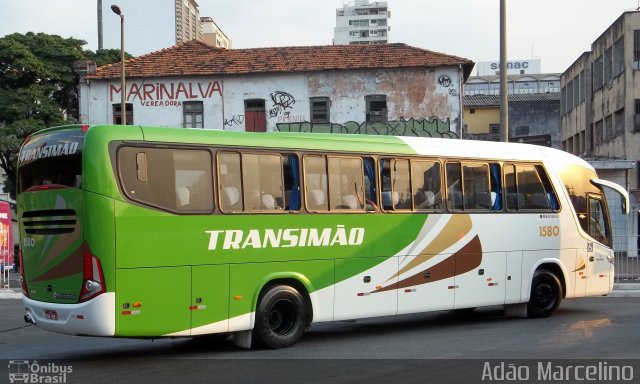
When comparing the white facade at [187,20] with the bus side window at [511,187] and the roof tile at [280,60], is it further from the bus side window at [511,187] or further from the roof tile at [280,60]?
the bus side window at [511,187]

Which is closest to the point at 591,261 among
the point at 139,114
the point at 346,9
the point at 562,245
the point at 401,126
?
the point at 562,245

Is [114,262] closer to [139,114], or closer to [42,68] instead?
[139,114]

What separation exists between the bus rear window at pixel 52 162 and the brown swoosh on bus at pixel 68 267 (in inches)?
32.2

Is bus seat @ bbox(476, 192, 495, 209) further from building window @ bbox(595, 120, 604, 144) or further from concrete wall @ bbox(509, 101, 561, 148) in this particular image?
concrete wall @ bbox(509, 101, 561, 148)

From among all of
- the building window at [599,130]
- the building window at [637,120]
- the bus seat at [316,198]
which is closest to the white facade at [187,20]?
the building window at [599,130]

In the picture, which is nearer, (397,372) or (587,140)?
(397,372)

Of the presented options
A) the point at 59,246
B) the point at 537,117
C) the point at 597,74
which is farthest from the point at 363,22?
the point at 59,246

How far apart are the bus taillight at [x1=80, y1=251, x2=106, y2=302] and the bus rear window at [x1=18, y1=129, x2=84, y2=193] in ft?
2.96

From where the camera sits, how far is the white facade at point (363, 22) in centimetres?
15875

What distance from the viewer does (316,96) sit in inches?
1505

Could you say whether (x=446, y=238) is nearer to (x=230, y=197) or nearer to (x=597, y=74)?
(x=230, y=197)

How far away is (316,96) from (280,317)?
2737cm

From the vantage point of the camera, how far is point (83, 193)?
9812mm

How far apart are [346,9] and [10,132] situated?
127 meters
